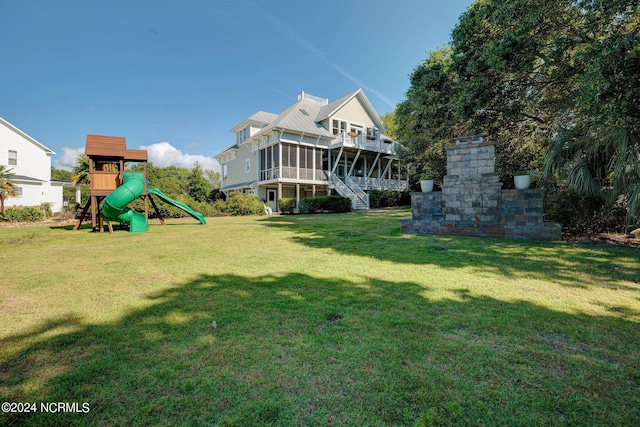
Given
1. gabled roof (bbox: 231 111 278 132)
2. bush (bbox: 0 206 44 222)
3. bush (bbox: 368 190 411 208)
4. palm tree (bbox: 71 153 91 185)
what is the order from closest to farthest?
bush (bbox: 0 206 44 222) → palm tree (bbox: 71 153 91 185) → bush (bbox: 368 190 411 208) → gabled roof (bbox: 231 111 278 132)

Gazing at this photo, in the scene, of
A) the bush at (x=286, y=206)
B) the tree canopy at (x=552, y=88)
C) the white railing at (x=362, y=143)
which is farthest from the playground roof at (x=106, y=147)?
the white railing at (x=362, y=143)

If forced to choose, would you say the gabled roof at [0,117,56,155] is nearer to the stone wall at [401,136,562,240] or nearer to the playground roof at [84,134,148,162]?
the playground roof at [84,134,148,162]

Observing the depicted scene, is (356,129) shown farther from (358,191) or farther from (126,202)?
(126,202)

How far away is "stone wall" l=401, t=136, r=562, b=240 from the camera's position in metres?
7.14

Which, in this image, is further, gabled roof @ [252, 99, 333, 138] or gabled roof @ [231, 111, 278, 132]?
gabled roof @ [231, 111, 278, 132]

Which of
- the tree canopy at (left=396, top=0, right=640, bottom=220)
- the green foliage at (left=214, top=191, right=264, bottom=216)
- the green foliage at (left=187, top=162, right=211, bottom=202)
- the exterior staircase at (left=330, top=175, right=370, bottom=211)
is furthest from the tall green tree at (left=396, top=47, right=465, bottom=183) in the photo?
the green foliage at (left=187, top=162, right=211, bottom=202)

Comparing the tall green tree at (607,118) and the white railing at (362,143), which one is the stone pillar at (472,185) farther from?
the white railing at (362,143)

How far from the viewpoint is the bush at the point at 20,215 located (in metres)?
15.0

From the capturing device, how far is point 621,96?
519 cm

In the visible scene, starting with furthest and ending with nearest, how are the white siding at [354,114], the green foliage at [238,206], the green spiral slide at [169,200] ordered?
the white siding at [354,114], the green foliage at [238,206], the green spiral slide at [169,200]

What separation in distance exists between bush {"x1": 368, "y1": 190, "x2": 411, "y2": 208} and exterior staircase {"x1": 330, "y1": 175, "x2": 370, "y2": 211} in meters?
1.25

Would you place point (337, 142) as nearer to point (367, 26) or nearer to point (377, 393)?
point (367, 26)

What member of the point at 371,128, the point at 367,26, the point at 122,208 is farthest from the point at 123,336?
the point at 371,128

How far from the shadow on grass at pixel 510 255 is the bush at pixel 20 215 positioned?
1807 cm
